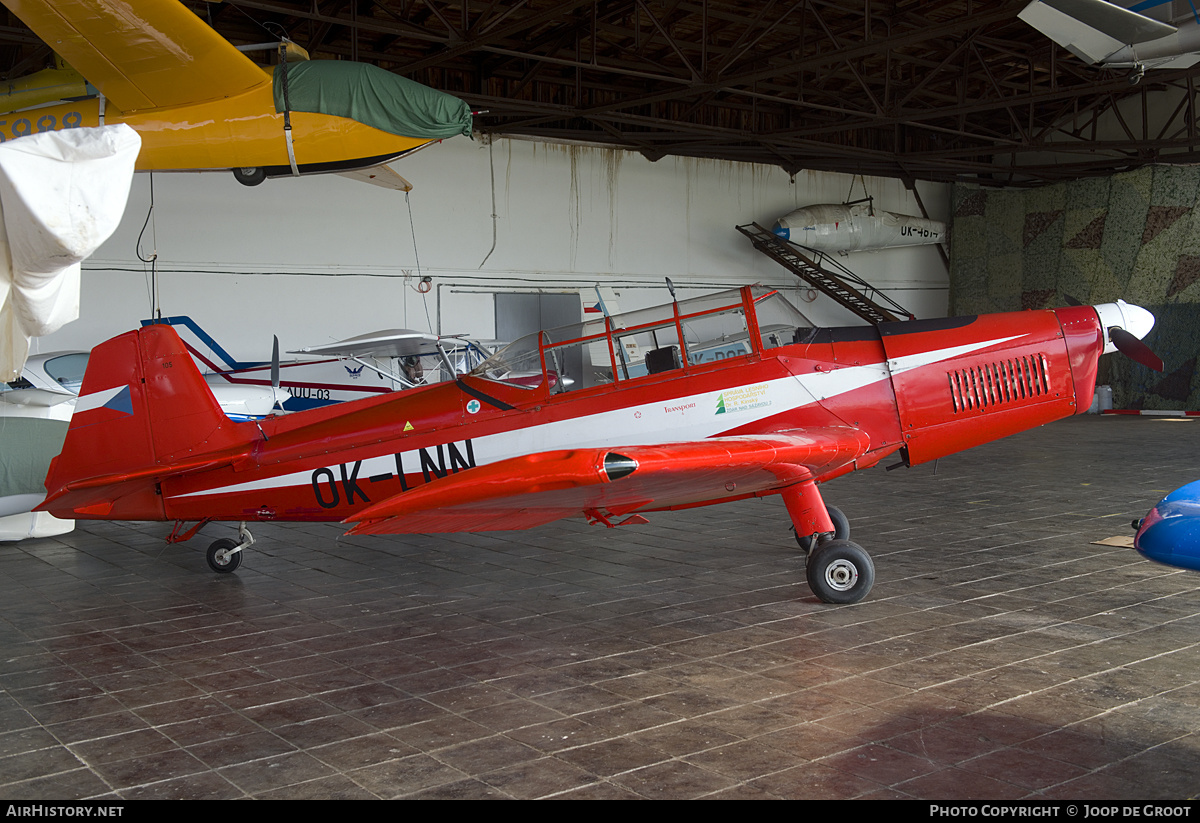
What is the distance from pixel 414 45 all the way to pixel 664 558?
43.4 feet

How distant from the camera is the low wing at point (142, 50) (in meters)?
7.20

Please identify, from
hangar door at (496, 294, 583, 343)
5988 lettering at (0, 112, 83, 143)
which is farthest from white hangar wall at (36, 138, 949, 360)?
5988 lettering at (0, 112, 83, 143)

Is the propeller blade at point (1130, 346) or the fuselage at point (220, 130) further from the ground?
the fuselage at point (220, 130)

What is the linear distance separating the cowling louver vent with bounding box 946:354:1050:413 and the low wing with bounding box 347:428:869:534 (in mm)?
791

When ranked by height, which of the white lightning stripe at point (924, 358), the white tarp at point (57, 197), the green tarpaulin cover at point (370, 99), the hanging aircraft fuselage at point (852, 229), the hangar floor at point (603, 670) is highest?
the hanging aircraft fuselage at point (852, 229)

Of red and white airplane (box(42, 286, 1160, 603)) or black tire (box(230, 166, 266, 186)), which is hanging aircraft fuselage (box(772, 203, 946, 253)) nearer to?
black tire (box(230, 166, 266, 186))

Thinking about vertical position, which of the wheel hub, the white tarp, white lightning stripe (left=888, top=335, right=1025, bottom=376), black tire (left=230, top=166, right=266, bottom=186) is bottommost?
the wheel hub

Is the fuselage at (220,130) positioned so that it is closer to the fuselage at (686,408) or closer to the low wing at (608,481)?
the fuselage at (686,408)

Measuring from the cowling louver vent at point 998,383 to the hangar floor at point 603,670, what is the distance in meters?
1.26

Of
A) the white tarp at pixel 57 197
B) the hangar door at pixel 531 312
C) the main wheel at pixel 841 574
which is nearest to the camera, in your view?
the white tarp at pixel 57 197

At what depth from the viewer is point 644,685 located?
14.2 ft

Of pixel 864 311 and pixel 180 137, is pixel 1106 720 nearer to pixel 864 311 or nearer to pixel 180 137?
pixel 180 137

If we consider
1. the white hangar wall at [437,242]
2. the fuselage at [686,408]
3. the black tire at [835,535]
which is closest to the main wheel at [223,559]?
the fuselage at [686,408]

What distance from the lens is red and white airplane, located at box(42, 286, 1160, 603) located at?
5984 millimetres
